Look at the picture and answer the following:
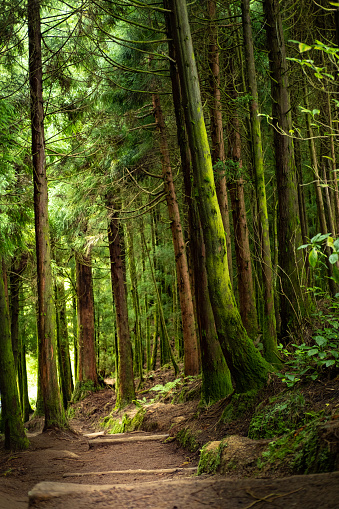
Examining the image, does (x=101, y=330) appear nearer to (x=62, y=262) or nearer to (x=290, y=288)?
(x=62, y=262)

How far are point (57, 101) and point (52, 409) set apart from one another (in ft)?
26.3

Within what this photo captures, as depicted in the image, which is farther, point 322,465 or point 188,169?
point 188,169

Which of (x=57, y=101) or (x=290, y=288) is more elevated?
(x=57, y=101)

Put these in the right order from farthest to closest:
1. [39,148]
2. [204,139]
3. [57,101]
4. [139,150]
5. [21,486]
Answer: [139,150]
[57,101]
[39,148]
[204,139]
[21,486]

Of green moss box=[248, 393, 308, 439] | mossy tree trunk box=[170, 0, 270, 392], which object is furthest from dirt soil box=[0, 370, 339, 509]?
mossy tree trunk box=[170, 0, 270, 392]

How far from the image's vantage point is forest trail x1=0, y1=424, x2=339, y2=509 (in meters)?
2.64

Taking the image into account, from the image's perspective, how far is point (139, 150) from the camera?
1195 centimetres

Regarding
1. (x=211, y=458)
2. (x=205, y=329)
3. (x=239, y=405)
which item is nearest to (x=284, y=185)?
(x=205, y=329)

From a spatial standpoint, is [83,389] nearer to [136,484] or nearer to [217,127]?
[217,127]

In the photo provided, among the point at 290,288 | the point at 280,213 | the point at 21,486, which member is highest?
the point at 280,213

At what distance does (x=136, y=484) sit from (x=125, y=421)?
23.8 ft

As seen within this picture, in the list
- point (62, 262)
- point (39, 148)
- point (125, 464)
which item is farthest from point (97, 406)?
point (39, 148)

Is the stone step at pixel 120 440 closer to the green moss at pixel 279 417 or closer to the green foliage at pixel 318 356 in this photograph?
the green moss at pixel 279 417

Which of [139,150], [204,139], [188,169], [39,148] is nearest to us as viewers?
[204,139]
